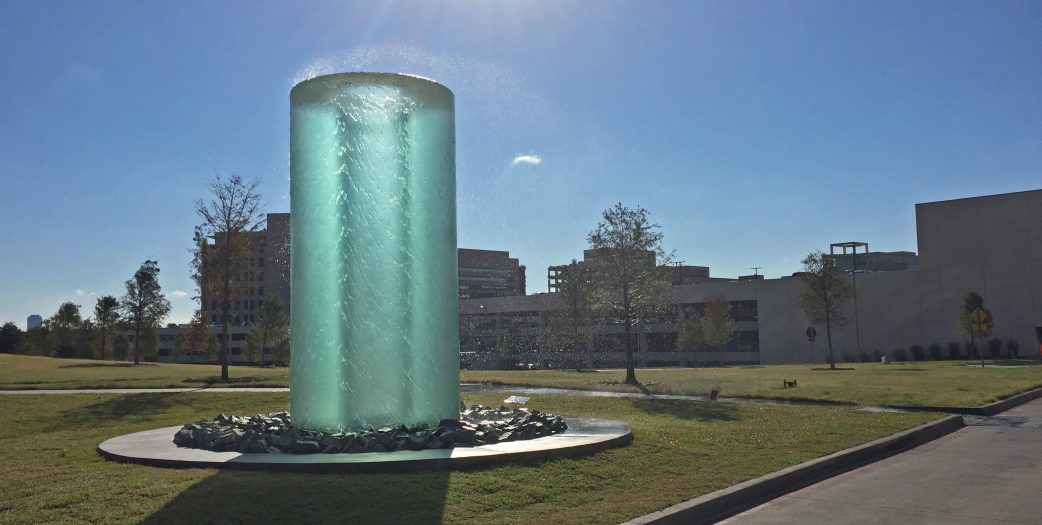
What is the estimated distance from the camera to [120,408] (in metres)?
21.4

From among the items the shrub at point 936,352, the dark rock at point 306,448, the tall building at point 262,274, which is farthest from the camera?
the shrub at point 936,352

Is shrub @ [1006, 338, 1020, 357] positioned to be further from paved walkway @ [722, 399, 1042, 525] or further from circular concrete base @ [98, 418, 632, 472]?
circular concrete base @ [98, 418, 632, 472]

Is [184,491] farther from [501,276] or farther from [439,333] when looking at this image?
[501,276]

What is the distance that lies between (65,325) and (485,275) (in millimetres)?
109407

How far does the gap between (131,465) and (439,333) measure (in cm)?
480

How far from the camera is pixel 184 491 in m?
8.67

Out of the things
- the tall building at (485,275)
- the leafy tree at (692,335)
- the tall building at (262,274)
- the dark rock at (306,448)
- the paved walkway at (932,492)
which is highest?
the tall building at (485,275)

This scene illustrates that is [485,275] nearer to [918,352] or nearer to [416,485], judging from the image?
[918,352]

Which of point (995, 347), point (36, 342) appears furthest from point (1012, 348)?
point (36, 342)

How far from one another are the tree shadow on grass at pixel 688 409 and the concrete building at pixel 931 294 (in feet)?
149

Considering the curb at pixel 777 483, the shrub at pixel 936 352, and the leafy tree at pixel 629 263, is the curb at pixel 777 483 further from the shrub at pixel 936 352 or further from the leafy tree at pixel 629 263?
the shrub at pixel 936 352

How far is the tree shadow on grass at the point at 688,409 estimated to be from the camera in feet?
61.5

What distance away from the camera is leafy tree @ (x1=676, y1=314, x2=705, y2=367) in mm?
79963

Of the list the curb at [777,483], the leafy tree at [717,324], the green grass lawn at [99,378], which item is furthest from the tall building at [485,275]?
the curb at [777,483]
